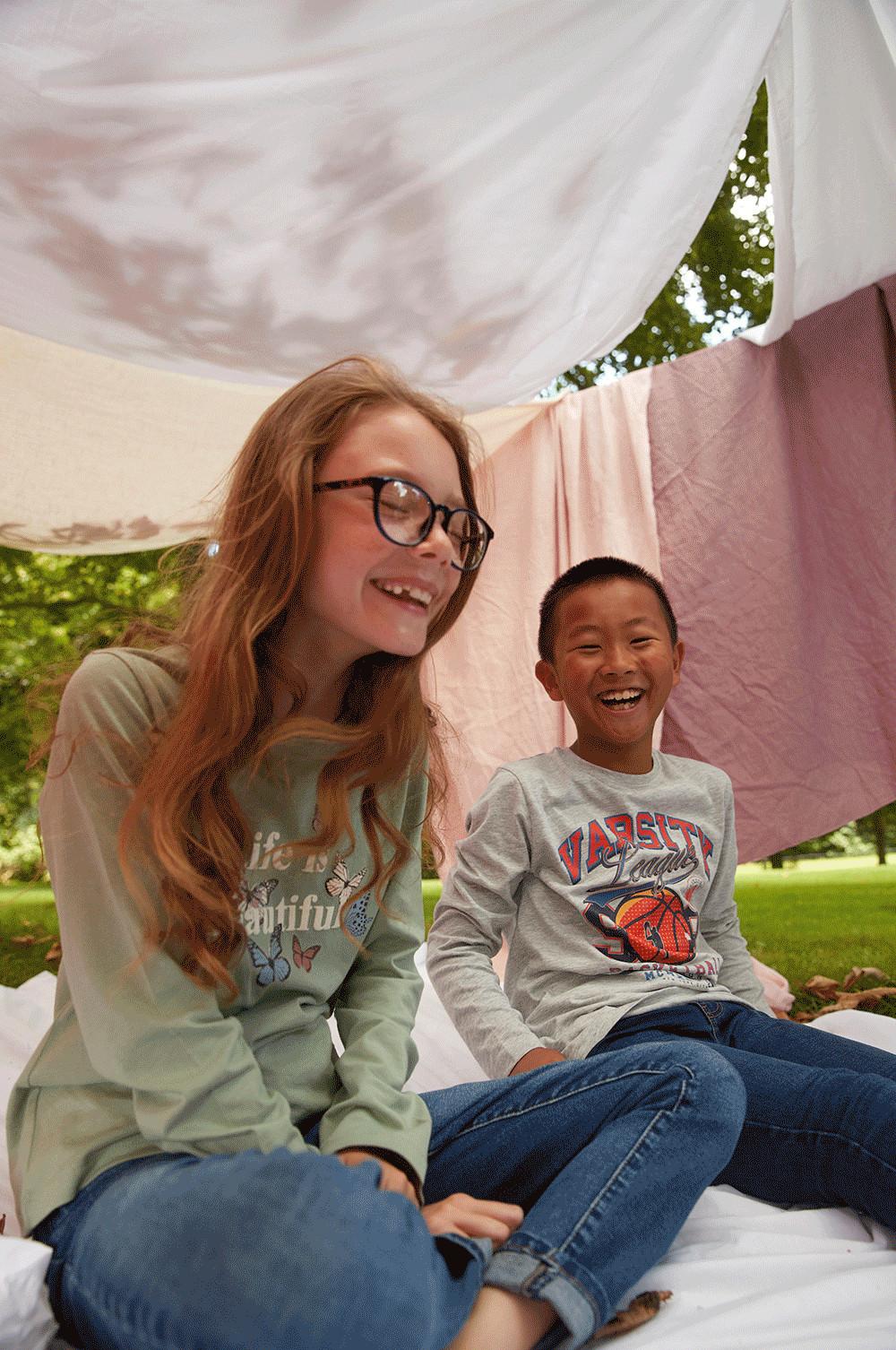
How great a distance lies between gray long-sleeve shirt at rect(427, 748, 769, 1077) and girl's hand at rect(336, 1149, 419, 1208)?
1.17 feet

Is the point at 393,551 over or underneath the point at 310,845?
over

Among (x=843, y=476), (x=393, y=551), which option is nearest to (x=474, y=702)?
(x=843, y=476)

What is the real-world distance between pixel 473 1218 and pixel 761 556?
168 cm

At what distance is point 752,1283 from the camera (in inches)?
37.4

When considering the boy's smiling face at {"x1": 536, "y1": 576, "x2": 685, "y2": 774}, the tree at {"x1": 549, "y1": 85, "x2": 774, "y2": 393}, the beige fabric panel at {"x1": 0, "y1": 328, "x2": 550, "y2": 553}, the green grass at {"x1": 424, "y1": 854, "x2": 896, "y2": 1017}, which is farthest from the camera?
the tree at {"x1": 549, "y1": 85, "x2": 774, "y2": 393}

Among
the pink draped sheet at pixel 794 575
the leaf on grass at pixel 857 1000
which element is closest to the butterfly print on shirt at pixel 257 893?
the pink draped sheet at pixel 794 575

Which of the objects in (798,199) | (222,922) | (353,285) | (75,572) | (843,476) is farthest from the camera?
(75,572)

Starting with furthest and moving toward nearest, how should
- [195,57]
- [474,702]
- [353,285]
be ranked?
[474,702], [353,285], [195,57]

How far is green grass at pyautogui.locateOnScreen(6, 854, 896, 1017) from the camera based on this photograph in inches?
131

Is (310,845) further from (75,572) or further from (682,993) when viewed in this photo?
(75,572)

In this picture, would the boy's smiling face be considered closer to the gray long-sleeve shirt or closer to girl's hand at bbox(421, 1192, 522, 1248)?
the gray long-sleeve shirt

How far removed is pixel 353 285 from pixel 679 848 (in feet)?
3.35

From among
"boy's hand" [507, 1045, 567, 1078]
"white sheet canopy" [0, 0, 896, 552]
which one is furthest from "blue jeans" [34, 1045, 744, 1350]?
"white sheet canopy" [0, 0, 896, 552]

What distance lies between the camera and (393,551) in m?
1.03
